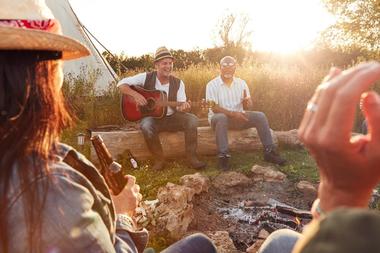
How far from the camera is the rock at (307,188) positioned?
5.93 meters

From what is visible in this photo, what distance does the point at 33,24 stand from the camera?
1528 millimetres

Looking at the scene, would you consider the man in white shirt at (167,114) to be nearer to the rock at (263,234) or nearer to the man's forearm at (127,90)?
the man's forearm at (127,90)

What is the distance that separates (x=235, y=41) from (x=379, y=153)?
2501 cm

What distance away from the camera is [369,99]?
925mm

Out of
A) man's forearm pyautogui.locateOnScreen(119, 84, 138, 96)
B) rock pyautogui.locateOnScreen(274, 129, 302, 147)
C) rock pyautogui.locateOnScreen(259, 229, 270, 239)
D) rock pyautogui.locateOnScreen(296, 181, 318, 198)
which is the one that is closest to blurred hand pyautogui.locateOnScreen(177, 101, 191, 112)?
man's forearm pyautogui.locateOnScreen(119, 84, 138, 96)

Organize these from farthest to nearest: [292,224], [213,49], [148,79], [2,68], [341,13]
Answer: [213,49], [341,13], [148,79], [292,224], [2,68]

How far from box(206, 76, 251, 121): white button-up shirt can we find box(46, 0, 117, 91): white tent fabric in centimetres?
532

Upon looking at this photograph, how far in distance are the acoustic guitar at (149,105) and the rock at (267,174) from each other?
1524 mm

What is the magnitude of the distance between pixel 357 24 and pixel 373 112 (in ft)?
62.0

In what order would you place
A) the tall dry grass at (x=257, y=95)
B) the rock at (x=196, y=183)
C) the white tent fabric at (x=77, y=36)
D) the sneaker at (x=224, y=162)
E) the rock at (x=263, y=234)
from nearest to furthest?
the rock at (x=263, y=234) → the rock at (x=196, y=183) → the sneaker at (x=224, y=162) → the tall dry grass at (x=257, y=95) → the white tent fabric at (x=77, y=36)

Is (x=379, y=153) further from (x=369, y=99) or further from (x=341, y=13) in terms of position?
(x=341, y=13)

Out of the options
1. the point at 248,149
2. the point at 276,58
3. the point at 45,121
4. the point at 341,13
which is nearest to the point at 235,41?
the point at 276,58

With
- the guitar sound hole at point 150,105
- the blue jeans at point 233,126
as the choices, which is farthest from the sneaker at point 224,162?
the guitar sound hole at point 150,105

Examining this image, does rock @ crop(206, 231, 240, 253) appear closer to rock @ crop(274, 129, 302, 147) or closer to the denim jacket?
the denim jacket
